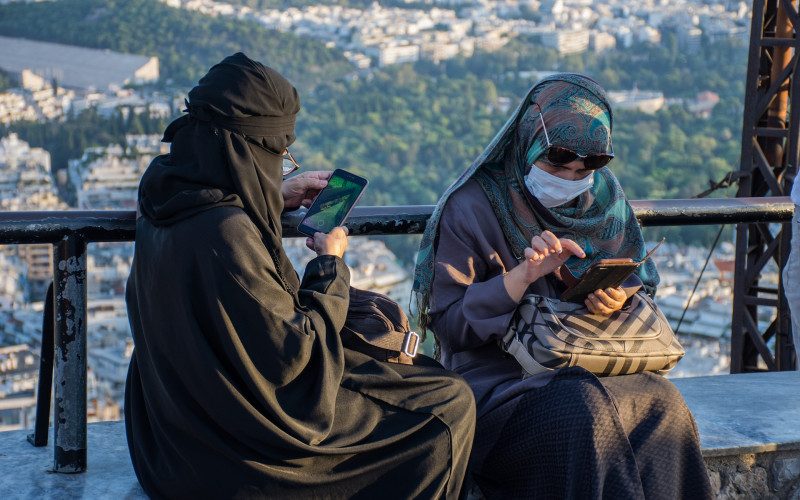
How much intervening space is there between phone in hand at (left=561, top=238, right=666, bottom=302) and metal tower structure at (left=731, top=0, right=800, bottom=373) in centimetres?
400

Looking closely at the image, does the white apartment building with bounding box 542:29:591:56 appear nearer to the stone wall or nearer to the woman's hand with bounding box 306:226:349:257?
the stone wall

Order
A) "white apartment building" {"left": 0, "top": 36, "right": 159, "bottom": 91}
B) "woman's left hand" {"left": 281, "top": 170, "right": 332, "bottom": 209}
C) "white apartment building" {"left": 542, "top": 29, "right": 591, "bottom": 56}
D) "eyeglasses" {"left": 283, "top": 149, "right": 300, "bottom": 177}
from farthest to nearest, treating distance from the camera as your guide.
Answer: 1. "white apartment building" {"left": 542, "top": 29, "right": 591, "bottom": 56}
2. "white apartment building" {"left": 0, "top": 36, "right": 159, "bottom": 91}
3. "woman's left hand" {"left": 281, "top": 170, "right": 332, "bottom": 209}
4. "eyeglasses" {"left": 283, "top": 149, "right": 300, "bottom": 177}

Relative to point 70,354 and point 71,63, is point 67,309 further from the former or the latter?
point 71,63

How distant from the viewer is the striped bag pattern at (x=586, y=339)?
6.77 feet

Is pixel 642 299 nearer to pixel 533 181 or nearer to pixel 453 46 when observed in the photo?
pixel 533 181

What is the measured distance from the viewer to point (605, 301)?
213cm

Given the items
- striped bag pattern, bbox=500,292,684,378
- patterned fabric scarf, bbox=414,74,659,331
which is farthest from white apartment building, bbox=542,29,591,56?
striped bag pattern, bbox=500,292,684,378

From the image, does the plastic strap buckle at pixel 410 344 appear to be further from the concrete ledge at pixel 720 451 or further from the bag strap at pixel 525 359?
the concrete ledge at pixel 720 451

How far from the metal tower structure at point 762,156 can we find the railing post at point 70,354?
187 inches

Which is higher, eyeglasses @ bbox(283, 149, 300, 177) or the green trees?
eyeglasses @ bbox(283, 149, 300, 177)

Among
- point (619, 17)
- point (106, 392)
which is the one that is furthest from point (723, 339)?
point (619, 17)

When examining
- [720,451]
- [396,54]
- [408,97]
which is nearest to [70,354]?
[720,451]

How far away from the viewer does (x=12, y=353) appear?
22.9 m

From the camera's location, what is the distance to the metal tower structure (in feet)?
19.0
